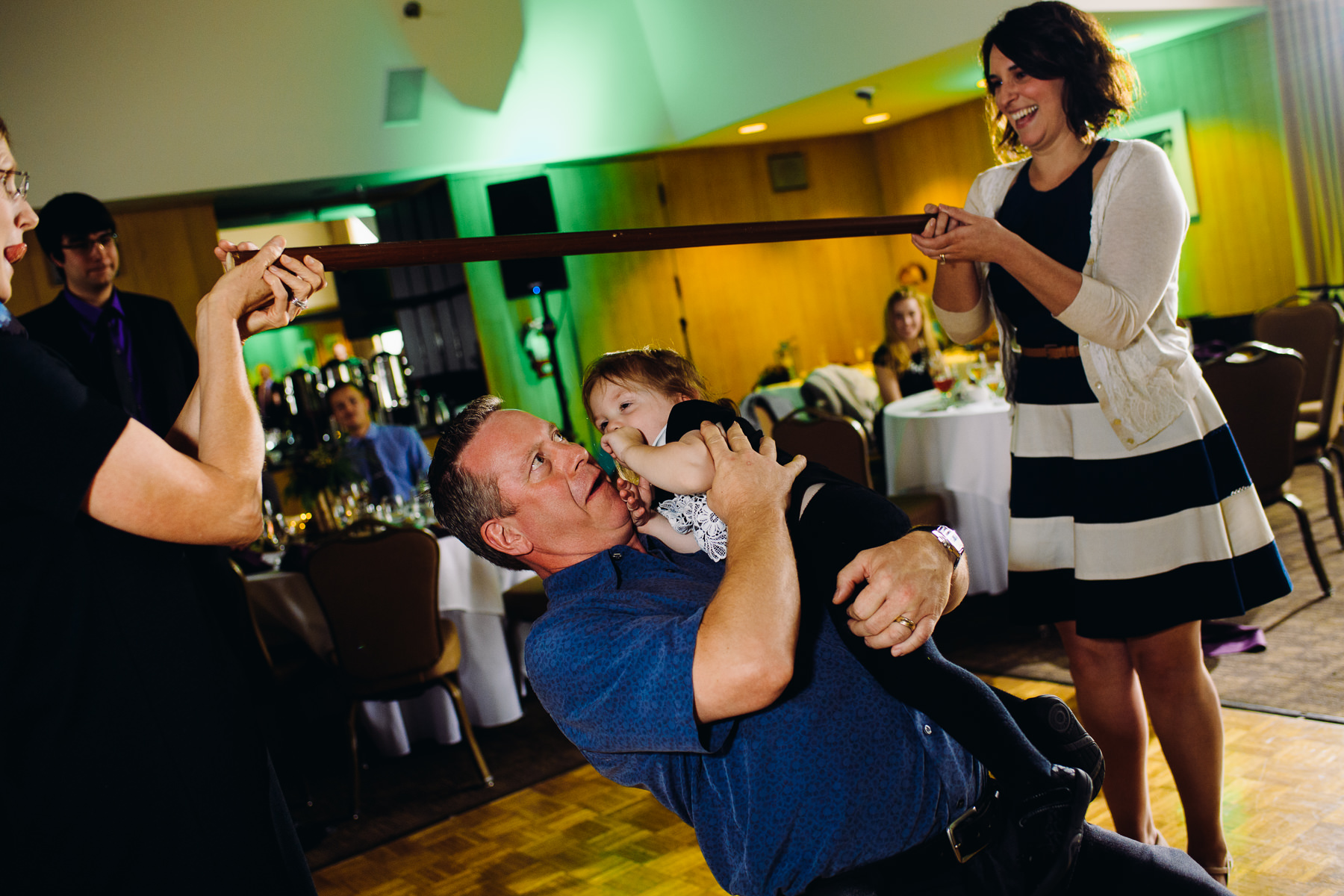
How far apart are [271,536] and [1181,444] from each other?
384cm

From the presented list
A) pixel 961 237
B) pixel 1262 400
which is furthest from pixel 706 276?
pixel 961 237

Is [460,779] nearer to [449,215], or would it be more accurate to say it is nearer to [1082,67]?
[1082,67]

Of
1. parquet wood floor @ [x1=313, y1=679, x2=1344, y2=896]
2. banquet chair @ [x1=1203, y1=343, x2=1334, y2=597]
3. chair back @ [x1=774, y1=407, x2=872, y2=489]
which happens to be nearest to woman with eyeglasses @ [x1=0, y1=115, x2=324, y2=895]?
parquet wood floor @ [x1=313, y1=679, x2=1344, y2=896]

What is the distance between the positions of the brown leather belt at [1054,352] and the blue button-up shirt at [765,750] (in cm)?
91

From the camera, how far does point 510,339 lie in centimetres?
889

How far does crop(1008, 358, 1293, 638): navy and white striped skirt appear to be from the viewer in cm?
185

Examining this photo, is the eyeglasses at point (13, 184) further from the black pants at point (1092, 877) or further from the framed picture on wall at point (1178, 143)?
the framed picture on wall at point (1178, 143)

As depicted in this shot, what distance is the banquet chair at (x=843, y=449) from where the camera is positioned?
4.09 m

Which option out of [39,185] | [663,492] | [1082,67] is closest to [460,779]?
[663,492]

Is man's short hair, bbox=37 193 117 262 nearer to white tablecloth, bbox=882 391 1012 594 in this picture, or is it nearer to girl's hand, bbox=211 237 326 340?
girl's hand, bbox=211 237 326 340

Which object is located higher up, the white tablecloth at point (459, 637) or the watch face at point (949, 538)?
the watch face at point (949, 538)

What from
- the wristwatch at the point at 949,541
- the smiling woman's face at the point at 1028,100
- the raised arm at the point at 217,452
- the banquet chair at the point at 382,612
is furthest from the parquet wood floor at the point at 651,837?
the raised arm at the point at 217,452

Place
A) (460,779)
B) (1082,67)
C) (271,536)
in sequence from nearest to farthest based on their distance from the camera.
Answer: (1082,67)
(460,779)
(271,536)

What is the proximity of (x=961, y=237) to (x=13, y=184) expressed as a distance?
1.34 m
